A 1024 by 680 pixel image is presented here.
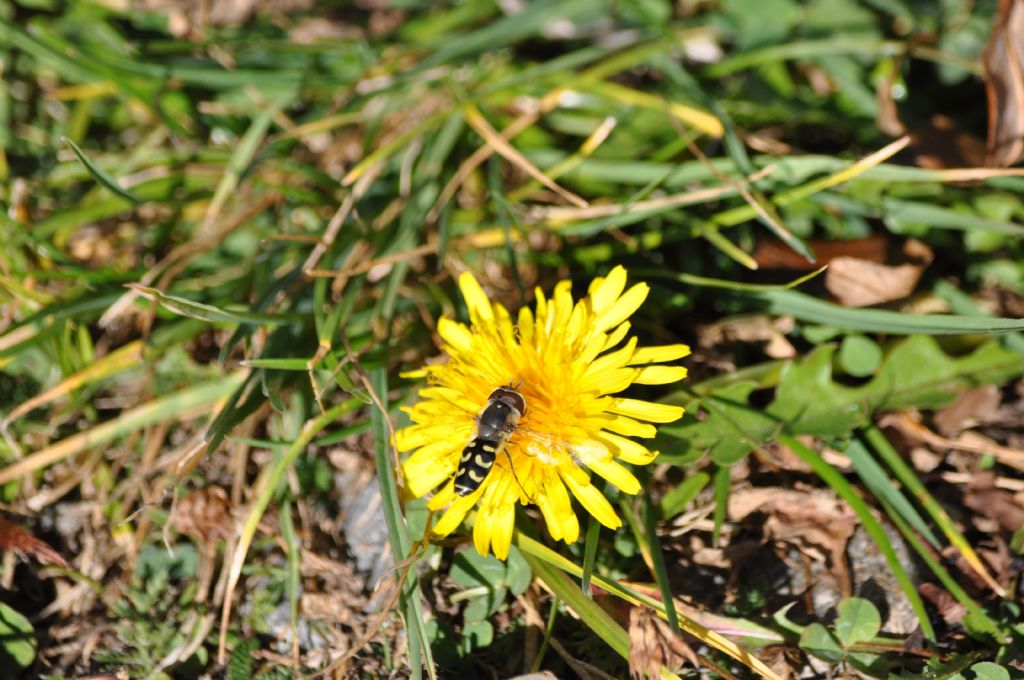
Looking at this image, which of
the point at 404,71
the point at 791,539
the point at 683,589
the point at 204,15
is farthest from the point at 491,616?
the point at 204,15

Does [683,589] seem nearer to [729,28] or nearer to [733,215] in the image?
[733,215]

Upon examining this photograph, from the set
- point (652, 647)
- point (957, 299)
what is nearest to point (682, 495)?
point (652, 647)

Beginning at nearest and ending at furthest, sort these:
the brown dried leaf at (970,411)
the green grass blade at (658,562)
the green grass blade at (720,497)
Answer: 1. the green grass blade at (658,562)
2. the green grass blade at (720,497)
3. the brown dried leaf at (970,411)

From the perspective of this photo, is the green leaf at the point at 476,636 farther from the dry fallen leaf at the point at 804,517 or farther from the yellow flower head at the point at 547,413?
the dry fallen leaf at the point at 804,517

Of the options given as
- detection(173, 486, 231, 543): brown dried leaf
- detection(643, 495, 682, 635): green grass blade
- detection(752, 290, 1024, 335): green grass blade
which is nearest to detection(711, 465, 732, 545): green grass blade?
detection(643, 495, 682, 635): green grass blade

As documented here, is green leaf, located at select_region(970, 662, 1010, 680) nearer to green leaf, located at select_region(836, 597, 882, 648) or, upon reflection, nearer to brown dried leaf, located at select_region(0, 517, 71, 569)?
green leaf, located at select_region(836, 597, 882, 648)

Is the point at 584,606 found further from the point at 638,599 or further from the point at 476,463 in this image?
the point at 476,463

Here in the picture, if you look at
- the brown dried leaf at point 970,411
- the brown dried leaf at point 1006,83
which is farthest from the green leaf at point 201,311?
the brown dried leaf at point 1006,83
